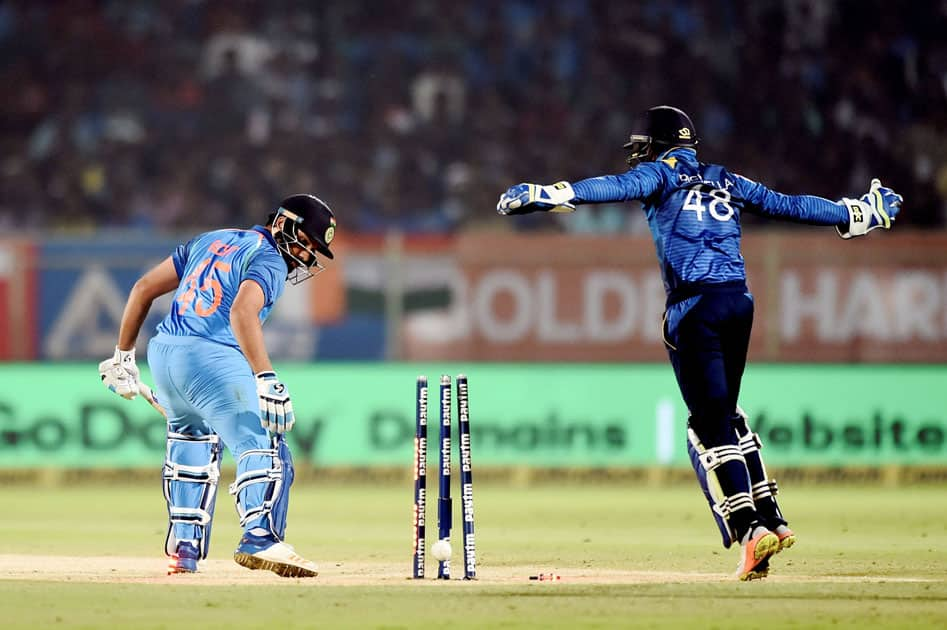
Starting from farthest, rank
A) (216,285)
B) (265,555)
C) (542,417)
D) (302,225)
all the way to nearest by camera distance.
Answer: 1. (542,417)
2. (302,225)
3. (216,285)
4. (265,555)

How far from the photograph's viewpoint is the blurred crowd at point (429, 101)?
65.7 feet

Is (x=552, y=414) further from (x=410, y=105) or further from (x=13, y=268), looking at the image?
(x=410, y=105)

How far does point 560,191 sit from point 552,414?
27.3ft

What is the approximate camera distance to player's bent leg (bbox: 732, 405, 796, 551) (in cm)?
841

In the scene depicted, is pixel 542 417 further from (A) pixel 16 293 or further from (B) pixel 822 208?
(B) pixel 822 208

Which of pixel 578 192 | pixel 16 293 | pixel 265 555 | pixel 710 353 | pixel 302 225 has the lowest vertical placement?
pixel 265 555

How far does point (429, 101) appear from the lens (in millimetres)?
21750

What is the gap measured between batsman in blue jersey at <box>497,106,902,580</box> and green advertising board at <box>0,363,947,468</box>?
7.47 m

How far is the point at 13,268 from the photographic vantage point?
55.0 feet

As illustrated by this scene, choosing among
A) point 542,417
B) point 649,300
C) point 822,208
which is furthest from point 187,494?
point 649,300

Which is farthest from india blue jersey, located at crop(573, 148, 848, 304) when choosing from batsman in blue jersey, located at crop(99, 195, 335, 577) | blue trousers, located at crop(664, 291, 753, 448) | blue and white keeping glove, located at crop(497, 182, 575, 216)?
batsman in blue jersey, located at crop(99, 195, 335, 577)

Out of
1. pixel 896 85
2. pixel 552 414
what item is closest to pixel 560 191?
pixel 552 414

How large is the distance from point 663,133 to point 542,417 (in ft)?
25.2

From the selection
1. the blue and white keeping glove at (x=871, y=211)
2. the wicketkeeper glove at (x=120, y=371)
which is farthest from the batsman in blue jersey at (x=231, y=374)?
the blue and white keeping glove at (x=871, y=211)
